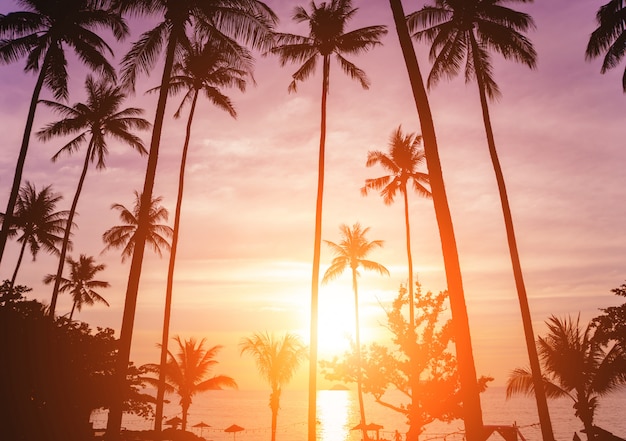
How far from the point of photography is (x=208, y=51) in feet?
80.1

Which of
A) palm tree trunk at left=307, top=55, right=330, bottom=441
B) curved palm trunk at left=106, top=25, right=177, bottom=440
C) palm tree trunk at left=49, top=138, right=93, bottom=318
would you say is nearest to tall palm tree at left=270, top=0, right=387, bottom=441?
palm tree trunk at left=307, top=55, right=330, bottom=441

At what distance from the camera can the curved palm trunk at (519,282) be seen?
47.0 ft

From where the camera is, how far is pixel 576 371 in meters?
22.2

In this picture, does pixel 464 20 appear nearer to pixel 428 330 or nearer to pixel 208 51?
pixel 208 51

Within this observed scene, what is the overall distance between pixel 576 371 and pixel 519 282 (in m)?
10.2

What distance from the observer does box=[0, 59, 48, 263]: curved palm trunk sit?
1858cm

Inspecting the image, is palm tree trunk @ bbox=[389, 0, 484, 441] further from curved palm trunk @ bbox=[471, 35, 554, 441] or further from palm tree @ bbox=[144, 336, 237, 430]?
palm tree @ bbox=[144, 336, 237, 430]

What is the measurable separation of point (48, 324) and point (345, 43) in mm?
17685

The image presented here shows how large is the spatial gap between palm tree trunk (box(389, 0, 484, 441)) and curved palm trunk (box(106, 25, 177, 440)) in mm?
7904

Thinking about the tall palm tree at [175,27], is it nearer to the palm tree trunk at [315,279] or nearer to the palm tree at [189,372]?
the palm tree trunk at [315,279]

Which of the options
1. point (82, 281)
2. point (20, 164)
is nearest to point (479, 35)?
point (20, 164)

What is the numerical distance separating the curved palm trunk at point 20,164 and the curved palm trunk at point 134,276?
907 centimetres

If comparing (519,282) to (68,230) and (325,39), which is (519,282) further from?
(68,230)

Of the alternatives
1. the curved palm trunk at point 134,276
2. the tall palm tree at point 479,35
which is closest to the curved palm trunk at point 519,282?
the tall palm tree at point 479,35
